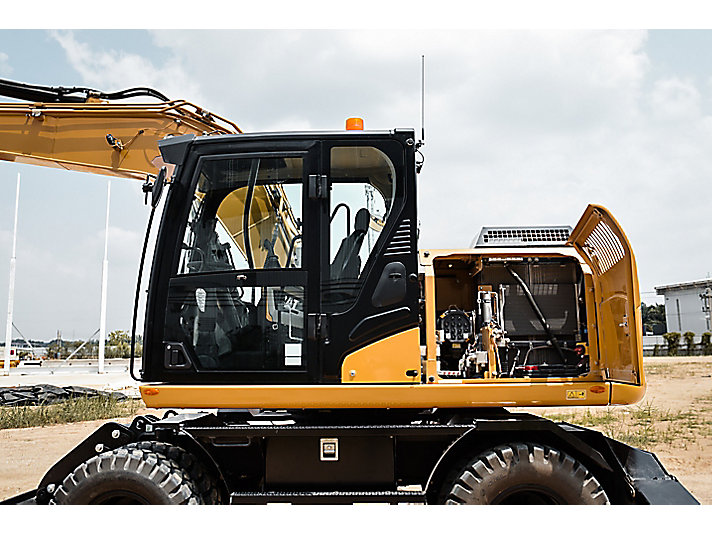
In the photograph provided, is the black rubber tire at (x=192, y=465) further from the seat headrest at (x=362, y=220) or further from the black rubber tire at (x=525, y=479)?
the seat headrest at (x=362, y=220)

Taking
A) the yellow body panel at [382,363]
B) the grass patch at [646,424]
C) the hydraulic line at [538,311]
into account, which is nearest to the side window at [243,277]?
the yellow body panel at [382,363]

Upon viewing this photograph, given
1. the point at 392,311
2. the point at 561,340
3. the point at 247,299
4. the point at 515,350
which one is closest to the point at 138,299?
the point at 247,299

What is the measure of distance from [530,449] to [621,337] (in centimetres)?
109

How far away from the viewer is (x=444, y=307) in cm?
543

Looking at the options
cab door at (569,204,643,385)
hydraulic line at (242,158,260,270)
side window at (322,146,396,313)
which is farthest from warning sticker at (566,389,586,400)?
hydraulic line at (242,158,260,270)

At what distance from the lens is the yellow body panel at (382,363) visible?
4398 mm

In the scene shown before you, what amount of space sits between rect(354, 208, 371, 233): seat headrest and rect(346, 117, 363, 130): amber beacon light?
2.15 feet

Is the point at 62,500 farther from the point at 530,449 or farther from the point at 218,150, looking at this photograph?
the point at 530,449

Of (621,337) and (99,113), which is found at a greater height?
(99,113)

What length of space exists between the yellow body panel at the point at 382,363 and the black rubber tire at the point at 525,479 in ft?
2.63

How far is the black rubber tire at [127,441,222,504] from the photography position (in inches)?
178

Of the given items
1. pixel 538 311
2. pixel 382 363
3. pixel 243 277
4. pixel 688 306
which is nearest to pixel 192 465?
pixel 243 277

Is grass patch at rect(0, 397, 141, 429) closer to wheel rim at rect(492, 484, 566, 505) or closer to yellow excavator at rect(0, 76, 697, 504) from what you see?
yellow excavator at rect(0, 76, 697, 504)

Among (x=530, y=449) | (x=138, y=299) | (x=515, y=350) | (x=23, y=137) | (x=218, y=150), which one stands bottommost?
(x=530, y=449)
